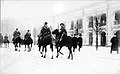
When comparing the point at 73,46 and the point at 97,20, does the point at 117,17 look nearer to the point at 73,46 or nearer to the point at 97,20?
the point at 97,20

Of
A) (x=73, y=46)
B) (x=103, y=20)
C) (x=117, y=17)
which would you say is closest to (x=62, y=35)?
(x=73, y=46)

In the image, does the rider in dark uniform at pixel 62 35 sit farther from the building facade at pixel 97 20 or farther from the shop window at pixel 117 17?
the shop window at pixel 117 17

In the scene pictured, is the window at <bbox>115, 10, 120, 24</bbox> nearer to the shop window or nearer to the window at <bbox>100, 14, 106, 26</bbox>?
the shop window

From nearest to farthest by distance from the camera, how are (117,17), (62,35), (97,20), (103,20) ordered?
(62,35), (97,20), (117,17), (103,20)

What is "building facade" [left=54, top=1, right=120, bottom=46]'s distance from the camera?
110 feet

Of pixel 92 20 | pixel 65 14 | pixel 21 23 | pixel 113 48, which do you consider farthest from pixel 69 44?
pixel 21 23

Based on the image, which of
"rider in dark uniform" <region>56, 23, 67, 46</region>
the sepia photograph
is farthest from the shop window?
"rider in dark uniform" <region>56, 23, 67, 46</region>

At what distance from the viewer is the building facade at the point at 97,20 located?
33.5 meters

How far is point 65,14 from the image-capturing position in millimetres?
47594

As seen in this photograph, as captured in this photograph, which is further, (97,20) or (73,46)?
(97,20)

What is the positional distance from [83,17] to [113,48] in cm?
2352

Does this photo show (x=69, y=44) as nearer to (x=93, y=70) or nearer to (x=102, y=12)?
(x=93, y=70)

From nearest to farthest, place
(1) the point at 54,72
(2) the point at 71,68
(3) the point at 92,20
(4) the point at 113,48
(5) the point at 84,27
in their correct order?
(1) the point at 54,72 → (2) the point at 71,68 → (4) the point at 113,48 → (3) the point at 92,20 → (5) the point at 84,27

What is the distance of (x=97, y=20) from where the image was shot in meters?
27.6
